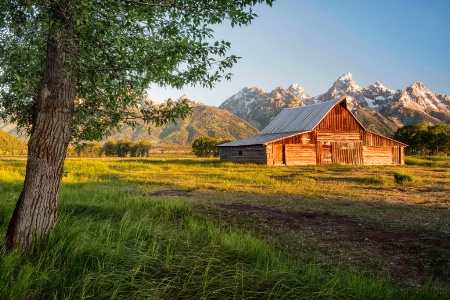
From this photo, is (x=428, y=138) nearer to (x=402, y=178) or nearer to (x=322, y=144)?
(x=322, y=144)

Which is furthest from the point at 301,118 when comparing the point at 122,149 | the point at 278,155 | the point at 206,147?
the point at 122,149

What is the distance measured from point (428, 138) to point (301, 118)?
46.9 meters

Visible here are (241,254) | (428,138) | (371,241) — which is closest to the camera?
(241,254)

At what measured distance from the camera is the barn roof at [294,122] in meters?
40.6

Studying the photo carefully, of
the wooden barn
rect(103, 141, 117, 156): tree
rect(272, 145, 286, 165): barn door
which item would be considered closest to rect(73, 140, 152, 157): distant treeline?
rect(103, 141, 117, 156): tree

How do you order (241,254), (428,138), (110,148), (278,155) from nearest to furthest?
(241,254) → (278,155) → (428,138) → (110,148)

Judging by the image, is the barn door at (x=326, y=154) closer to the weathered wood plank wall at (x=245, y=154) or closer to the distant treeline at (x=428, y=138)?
the weathered wood plank wall at (x=245, y=154)

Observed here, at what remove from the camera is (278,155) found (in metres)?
38.1

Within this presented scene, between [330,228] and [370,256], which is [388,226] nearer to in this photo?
[330,228]

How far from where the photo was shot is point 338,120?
137ft

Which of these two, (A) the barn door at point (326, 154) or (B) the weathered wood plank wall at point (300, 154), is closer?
(B) the weathered wood plank wall at point (300, 154)

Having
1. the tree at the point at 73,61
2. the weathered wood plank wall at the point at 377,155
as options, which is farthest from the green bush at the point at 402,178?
the weathered wood plank wall at the point at 377,155

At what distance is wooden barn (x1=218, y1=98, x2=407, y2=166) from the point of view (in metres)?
38.3

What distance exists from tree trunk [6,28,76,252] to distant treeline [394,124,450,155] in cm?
8383
